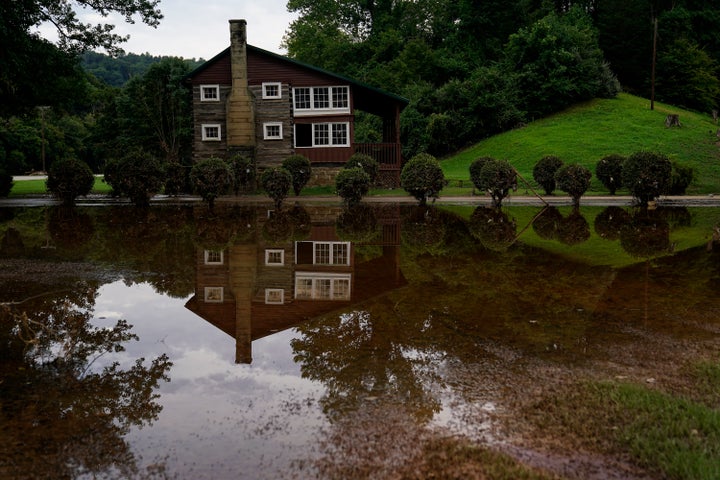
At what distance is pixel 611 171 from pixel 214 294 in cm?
2474

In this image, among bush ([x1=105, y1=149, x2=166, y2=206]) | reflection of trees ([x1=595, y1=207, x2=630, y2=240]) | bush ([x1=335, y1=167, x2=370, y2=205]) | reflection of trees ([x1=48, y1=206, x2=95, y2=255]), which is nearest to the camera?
reflection of trees ([x1=48, y1=206, x2=95, y2=255])

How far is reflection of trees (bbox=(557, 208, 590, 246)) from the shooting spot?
15.8m

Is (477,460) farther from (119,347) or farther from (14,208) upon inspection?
(14,208)

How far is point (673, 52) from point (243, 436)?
61012mm

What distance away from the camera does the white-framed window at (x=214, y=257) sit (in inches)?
507

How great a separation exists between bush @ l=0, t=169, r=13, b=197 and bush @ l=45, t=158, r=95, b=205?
5.66m

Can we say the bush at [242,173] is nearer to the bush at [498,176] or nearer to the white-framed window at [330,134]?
the white-framed window at [330,134]

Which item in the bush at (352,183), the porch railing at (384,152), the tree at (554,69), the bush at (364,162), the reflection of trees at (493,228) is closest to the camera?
the reflection of trees at (493,228)

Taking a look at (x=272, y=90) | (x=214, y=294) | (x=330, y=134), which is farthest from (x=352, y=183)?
(x=214, y=294)

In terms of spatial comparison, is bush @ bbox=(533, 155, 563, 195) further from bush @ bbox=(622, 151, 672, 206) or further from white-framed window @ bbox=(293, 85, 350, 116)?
white-framed window @ bbox=(293, 85, 350, 116)

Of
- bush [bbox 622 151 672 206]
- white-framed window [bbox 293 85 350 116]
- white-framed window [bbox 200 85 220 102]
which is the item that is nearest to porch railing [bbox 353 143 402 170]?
white-framed window [bbox 293 85 350 116]

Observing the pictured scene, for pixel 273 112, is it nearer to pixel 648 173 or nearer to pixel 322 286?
pixel 648 173

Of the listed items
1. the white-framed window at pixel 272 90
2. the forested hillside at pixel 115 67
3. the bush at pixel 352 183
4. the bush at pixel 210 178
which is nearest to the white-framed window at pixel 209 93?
the white-framed window at pixel 272 90

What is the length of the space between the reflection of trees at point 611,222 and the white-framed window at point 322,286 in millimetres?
8452
